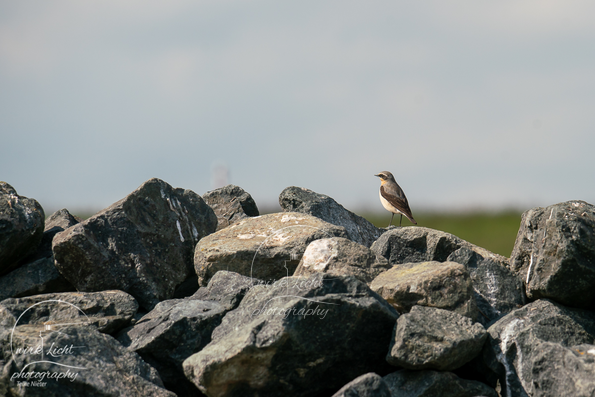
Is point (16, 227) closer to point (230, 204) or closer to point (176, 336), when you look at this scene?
point (176, 336)

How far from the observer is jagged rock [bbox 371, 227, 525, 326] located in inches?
264

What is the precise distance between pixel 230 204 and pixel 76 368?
16.2 ft

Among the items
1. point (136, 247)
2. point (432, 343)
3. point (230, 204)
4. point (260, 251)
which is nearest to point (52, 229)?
point (136, 247)

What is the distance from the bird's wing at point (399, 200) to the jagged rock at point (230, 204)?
4188mm

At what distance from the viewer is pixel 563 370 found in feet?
16.2

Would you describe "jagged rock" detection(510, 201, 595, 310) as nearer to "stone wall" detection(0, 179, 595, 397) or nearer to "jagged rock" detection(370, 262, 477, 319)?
"stone wall" detection(0, 179, 595, 397)

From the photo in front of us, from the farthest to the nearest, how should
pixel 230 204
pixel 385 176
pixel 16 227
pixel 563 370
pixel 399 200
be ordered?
1. pixel 385 176
2. pixel 399 200
3. pixel 230 204
4. pixel 16 227
5. pixel 563 370

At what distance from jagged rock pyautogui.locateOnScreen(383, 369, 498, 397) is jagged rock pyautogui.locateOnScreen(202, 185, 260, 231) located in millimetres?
4861

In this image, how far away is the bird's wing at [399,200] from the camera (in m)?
12.8

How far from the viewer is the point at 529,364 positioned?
17.3ft

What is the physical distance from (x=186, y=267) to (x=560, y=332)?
4.89 meters

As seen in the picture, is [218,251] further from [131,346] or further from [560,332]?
[560,332]

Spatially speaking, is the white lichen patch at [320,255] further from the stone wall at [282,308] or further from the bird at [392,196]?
Result: the bird at [392,196]

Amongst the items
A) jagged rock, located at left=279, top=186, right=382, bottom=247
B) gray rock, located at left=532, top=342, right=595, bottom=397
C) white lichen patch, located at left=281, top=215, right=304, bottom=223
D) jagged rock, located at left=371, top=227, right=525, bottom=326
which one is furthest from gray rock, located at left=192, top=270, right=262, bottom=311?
gray rock, located at left=532, top=342, right=595, bottom=397
